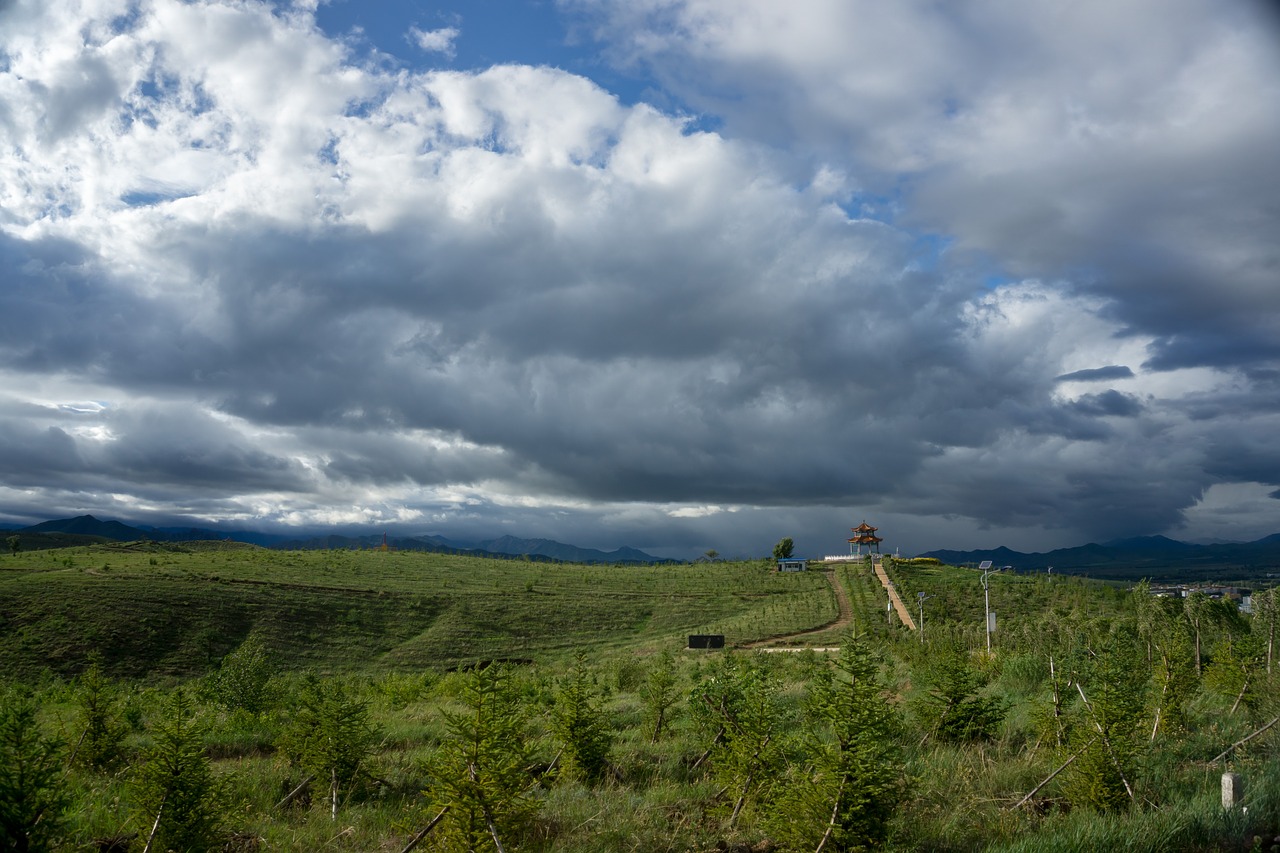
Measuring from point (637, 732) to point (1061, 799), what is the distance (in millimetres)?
8068

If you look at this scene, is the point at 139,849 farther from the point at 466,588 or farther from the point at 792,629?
the point at 466,588

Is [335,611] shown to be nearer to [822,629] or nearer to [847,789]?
[822,629]

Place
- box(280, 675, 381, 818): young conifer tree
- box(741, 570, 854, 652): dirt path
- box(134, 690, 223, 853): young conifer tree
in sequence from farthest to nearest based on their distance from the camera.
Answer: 1. box(741, 570, 854, 652): dirt path
2. box(280, 675, 381, 818): young conifer tree
3. box(134, 690, 223, 853): young conifer tree

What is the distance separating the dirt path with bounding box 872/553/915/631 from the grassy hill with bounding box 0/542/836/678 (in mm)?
5701

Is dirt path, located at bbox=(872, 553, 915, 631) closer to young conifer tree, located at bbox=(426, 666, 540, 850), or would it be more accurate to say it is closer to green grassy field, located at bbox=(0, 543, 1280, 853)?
green grassy field, located at bbox=(0, 543, 1280, 853)

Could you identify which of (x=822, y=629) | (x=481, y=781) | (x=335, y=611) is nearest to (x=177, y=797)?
(x=481, y=781)

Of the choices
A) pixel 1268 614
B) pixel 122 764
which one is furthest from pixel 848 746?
pixel 1268 614

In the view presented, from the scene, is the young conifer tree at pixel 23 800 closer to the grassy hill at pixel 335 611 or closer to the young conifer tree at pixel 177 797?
the young conifer tree at pixel 177 797

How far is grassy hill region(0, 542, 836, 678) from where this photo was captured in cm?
4866

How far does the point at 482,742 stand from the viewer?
711 cm

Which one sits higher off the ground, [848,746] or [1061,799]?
[848,746]

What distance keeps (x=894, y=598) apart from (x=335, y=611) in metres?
49.1

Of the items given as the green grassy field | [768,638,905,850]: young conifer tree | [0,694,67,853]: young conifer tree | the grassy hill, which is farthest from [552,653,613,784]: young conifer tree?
the grassy hill

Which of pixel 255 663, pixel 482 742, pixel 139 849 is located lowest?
pixel 255 663
